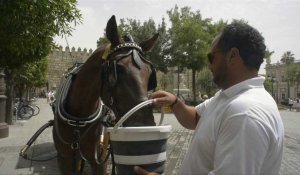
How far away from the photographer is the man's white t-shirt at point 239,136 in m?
1.62

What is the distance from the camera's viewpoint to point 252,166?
1611 mm

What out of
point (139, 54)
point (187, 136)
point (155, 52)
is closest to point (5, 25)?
point (139, 54)

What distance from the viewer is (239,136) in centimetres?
163

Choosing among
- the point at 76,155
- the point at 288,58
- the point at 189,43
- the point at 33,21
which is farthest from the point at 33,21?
the point at 288,58

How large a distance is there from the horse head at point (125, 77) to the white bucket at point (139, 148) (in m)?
0.40

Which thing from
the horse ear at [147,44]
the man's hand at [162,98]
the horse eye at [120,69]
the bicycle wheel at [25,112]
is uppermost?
the horse ear at [147,44]

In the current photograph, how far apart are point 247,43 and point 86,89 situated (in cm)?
248

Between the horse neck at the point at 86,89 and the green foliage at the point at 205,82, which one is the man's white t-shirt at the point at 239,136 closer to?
the horse neck at the point at 86,89

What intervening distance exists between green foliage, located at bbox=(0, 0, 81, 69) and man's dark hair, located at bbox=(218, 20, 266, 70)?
186 inches

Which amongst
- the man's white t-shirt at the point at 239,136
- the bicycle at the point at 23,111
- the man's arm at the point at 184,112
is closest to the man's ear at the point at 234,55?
the man's white t-shirt at the point at 239,136

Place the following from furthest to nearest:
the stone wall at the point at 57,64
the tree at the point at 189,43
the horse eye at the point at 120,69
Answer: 1. the stone wall at the point at 57,64
2. the tree at the point at 189,43
3. the horse eye at the point at 120,69

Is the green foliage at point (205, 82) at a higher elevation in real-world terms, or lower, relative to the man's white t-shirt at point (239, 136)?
lower

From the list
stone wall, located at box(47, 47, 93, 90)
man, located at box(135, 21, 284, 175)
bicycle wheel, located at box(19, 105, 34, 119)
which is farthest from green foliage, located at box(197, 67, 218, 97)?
man, located at box(135, 21, 284, 175)

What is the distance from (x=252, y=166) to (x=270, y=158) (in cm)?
19
